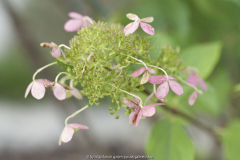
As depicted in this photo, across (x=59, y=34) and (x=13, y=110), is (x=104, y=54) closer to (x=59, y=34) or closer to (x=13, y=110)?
(x=59, y=34)

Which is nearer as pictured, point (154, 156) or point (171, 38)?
point (154, 156)

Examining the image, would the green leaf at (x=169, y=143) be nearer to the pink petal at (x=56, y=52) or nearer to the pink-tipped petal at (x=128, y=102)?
A: the pink-tipped petal at (x=128, y=102)

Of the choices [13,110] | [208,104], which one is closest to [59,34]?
[13,110]

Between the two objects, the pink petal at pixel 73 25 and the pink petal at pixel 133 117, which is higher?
the pink petal at pixel 73 25

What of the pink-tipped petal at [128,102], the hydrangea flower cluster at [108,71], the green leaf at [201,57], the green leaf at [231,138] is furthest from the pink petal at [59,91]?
the green leaf at [231,138]

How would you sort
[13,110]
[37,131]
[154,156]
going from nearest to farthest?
1. [154,156]
2. [37,131]
3. [13,110]

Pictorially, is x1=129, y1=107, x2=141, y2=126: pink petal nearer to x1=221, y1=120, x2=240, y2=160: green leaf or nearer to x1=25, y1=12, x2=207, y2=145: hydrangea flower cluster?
x1=25, y1=12, x2=207, y2=145: hydrangea flower cluster
